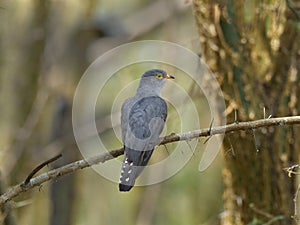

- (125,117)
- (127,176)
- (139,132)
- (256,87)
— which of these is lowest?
(127,176)

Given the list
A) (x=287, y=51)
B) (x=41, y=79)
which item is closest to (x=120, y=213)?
(x=41, y=79)

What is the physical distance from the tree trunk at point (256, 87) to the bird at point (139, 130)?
3.11 ft

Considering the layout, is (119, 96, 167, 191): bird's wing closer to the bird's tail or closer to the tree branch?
the bird's tail

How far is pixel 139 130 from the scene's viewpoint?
408cm

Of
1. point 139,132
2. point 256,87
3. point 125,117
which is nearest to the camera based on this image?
point 139,132

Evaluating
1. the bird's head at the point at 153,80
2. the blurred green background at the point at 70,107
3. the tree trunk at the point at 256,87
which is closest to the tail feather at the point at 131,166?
the bird's head at the point at 153,80

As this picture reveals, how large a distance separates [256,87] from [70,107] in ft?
13.5

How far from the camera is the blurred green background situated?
8.16 m

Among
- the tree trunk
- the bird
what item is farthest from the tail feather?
the tree trunk

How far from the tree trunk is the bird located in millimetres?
947

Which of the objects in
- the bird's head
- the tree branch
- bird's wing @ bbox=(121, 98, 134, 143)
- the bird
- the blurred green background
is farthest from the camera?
the blurred green background

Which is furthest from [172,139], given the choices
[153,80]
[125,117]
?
[153,80]

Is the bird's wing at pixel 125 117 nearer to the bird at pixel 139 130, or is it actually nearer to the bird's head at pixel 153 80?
the bird at pixel 139 130

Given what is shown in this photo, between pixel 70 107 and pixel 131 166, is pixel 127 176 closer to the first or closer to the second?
pixel 131 166
